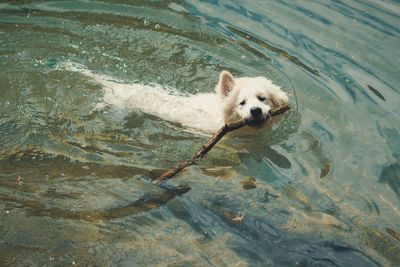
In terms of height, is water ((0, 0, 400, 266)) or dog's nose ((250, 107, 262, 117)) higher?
dog's nose ((250, 107, 262, 117))

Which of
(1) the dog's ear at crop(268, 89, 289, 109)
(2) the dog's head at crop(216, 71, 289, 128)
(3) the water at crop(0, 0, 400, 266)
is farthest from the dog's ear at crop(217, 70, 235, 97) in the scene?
(3) the water at crop(0, 0, 400, 266)

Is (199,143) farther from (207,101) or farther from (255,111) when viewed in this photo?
(255,111)

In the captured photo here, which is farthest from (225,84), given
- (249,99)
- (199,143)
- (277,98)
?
(199,143)

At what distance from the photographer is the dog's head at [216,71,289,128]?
19.0 feet

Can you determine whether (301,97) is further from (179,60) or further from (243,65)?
(179,60)

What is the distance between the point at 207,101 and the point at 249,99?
3.26ft

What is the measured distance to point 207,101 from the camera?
6871 mm

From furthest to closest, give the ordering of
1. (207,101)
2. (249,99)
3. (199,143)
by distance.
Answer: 1. (207,101)
2. (199,143)
3. (249,99)

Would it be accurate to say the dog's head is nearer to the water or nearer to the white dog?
the white dog

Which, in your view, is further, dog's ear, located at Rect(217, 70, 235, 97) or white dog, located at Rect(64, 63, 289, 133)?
dog's ear, located at Rect(217, 70, 235, 97)

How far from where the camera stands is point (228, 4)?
1026 cm

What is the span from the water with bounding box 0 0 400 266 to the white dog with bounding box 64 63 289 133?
17 centimetres

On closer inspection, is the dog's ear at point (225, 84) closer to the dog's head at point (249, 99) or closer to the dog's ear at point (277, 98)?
the dog's head at point (249, 99)

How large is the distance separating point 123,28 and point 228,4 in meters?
2.26
